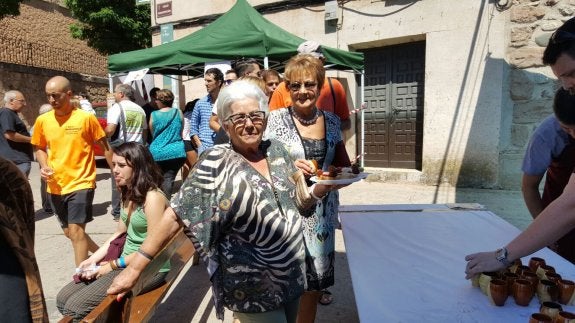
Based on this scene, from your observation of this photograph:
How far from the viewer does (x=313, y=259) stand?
216cm

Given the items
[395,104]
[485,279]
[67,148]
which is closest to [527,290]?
[485,279]

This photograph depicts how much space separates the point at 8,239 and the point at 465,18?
272 inches

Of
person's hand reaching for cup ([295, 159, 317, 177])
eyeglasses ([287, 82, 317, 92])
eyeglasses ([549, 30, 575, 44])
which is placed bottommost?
person's hand reaching for cup ([295, 159, 317, 177])

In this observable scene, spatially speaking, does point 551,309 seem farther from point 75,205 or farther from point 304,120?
point 75,205

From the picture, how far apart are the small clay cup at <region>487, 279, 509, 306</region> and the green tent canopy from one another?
4.38 metres

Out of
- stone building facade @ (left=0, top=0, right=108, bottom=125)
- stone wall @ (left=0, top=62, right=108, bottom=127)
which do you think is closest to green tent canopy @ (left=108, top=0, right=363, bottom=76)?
stone wall @ (left=0, top=62, right=108, bottom=127)

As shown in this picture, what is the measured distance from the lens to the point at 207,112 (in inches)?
165

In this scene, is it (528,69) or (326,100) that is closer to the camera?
(326,100)

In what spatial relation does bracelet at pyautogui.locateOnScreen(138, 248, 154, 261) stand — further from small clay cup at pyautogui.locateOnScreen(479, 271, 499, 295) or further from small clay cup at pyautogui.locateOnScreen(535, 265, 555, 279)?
small clay cup at pyautogui.locateOnScreen(535, 265, 555, 279)

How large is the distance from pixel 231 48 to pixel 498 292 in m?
4.59

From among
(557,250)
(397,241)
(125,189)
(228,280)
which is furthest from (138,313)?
(557,250)

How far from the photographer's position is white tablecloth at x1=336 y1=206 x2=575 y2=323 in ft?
4.32

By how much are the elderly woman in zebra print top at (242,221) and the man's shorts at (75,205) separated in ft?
6.34

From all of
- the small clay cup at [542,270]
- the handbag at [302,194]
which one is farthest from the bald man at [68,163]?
the small clay cup at [542,270]
